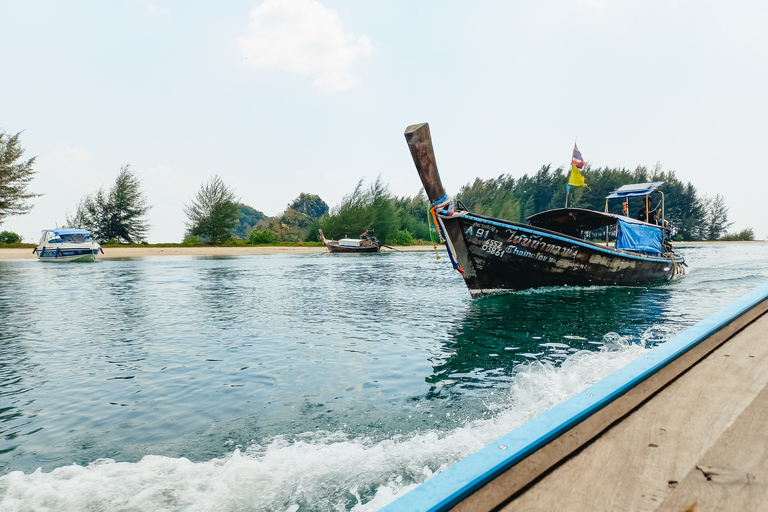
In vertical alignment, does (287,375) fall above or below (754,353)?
below

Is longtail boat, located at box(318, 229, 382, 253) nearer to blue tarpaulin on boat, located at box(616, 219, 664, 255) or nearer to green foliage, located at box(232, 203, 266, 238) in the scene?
blue tarpaulin on boat, located at box(616, 219, 664, 255)

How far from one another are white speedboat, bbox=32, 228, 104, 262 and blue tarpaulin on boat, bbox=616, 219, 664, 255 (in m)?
29.4

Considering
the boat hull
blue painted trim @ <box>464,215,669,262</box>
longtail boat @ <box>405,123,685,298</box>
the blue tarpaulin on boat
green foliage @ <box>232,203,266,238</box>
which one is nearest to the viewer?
longtail boat @ <box>405,123,685,298</box>

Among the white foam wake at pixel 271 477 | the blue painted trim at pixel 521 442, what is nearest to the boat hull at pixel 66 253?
the white foam wake at pixel 271 477

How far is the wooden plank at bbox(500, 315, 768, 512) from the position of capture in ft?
4.26

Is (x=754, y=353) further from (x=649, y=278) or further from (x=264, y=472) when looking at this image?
(x=649, y=278)

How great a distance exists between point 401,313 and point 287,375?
4670 millimetres

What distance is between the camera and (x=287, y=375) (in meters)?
5.52

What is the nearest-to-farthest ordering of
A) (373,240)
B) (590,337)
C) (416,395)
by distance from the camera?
(416,395)
(590,337)
(373,240)

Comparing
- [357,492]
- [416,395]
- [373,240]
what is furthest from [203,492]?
[373,240]

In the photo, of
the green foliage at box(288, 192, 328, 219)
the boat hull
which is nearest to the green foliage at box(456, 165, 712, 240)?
the green foliage at box(288, 192, 328, 219)

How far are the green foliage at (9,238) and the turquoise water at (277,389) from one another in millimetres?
36814

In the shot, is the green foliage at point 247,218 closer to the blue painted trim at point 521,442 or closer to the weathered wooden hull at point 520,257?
the weathered wooden hull at point 520,257

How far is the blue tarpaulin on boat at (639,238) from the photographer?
13.2 metres
